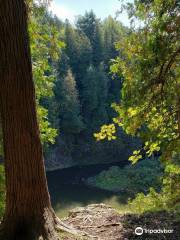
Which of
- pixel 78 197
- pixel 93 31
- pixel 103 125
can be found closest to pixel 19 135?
pixel 103 125

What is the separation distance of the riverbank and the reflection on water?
15.0 meters

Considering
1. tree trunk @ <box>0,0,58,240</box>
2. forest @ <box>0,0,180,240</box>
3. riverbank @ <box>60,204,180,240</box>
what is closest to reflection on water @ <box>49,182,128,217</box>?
forest @ <box>0,0,180,240</box>

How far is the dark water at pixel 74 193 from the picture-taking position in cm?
2053

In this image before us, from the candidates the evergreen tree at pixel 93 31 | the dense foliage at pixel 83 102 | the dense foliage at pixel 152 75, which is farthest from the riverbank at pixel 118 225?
the evergreen tree at pixel 93 31

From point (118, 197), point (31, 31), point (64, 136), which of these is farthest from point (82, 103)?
point (31, 31)

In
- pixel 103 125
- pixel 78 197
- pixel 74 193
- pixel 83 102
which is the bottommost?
pixel 78 197

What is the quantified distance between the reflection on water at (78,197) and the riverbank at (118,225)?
1495 centimetres

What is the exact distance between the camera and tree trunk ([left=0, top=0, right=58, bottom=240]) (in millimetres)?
3152

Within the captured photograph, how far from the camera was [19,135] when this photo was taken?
320cm

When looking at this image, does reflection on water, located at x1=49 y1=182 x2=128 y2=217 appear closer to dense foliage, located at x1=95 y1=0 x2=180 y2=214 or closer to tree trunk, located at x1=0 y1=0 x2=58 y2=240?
dense foliage, located at x1=95 y1=0 x2=180 y2=214

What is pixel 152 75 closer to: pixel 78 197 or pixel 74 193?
pixel 78 197

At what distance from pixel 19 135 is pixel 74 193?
20362 mm

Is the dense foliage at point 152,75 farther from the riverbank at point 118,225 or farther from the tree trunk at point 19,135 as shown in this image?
the tree trunk at point 19,135

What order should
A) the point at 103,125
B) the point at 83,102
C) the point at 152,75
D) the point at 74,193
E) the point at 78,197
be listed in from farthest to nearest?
the point at 83,102 → the point at 74,193 → the point at 78,197 → the point at 103,125 → the point at 152,75
